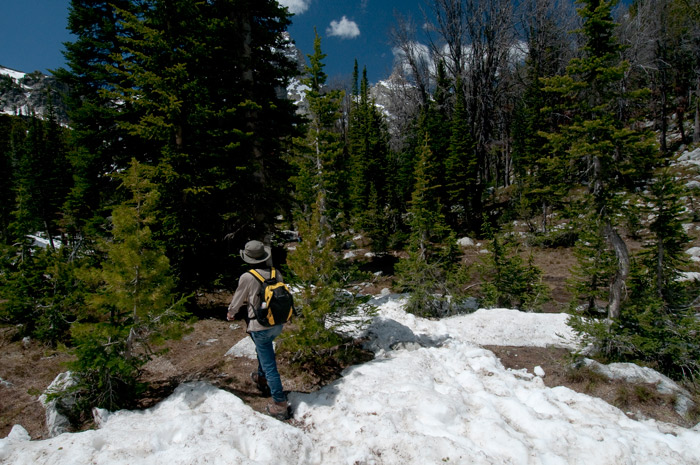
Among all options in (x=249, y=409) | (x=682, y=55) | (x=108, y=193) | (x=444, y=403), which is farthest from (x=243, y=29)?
(x=682, y=55)

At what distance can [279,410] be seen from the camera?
4520 mm

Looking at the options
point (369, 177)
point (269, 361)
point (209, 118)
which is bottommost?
point (269, 361)

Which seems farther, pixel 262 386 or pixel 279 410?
pixel 262 386

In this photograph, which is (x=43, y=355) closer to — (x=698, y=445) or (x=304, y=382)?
(x=304, y=382)

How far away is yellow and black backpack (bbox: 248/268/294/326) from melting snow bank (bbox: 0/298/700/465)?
47.9 inches

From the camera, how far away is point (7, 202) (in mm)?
38031

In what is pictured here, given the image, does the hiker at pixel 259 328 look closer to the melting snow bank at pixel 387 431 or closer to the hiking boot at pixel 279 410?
the hiking boot at pixel 279 410

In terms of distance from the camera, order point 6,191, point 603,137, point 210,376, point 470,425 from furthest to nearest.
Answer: point 6,191
point 603,137
point 210,376
point 470,425

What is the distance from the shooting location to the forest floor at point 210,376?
4.78 m

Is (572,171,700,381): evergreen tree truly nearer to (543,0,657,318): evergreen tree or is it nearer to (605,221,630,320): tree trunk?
(605,221,630,320): tree trunk

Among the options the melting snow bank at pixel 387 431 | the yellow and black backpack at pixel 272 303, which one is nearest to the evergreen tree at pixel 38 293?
the melting snow bank at pixel 387 431

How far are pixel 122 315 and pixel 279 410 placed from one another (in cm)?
263

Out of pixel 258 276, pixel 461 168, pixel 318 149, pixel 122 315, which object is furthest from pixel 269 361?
pixel 461 168

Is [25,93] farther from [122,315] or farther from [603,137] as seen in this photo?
[603,137]
